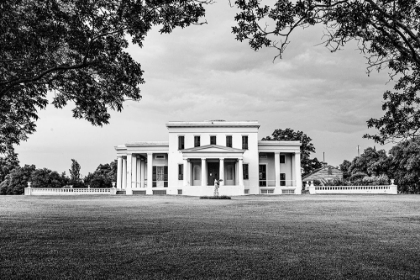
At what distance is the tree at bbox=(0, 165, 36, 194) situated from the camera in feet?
174

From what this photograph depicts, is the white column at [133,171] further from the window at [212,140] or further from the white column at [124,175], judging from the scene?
the window at [212,140]

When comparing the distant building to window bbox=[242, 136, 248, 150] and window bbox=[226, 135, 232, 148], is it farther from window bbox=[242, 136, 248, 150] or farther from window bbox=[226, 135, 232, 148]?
window bbox=[226, 135, 232, 148]

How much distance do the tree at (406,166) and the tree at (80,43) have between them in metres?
39.7

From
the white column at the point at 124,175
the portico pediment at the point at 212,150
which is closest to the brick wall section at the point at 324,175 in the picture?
the portico pediment at the point at 212,150

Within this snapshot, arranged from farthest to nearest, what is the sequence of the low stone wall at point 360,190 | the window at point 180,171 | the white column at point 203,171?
1. the window at point 180,171
2. the white column at point 203,171
3. the low stone wall at point 360,190

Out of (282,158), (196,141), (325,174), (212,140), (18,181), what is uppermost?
(212,140)

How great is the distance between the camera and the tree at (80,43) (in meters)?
9.38

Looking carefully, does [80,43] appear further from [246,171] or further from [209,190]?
[246,171]

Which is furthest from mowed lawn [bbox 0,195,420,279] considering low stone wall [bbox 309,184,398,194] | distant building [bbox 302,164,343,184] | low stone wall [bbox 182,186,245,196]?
distant building [bbox 302,164,343,184]

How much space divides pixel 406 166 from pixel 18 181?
50.4 meters

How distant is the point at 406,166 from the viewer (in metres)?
44.7

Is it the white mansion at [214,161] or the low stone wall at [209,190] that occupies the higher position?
the white mansion at [214,161]

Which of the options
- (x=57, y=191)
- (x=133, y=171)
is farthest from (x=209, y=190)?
(x=57, y=191)

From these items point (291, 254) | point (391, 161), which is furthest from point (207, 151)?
point (291, 254)
